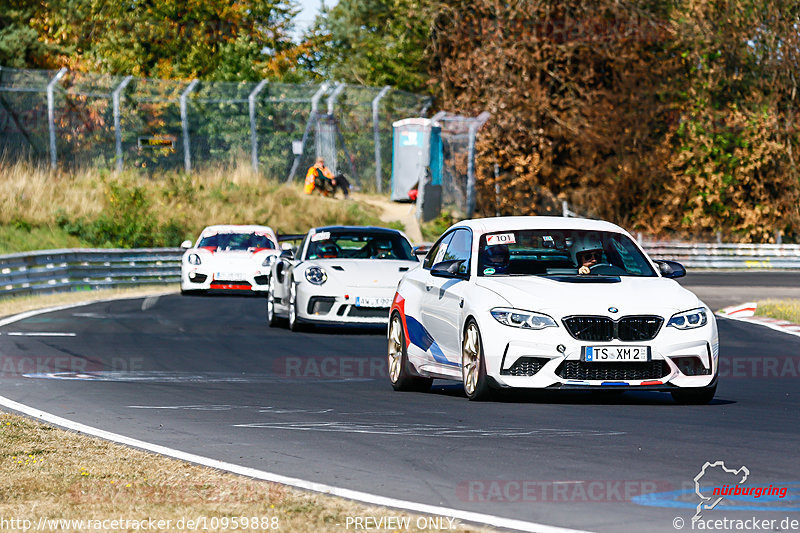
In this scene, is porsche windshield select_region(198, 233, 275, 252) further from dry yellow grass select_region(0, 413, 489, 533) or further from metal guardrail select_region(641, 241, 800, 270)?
metal guardrail select_region(641, 241, 800, 270)

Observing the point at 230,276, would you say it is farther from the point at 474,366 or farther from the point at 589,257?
the point at 474,366

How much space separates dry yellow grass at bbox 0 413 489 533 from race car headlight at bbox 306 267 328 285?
10880mm

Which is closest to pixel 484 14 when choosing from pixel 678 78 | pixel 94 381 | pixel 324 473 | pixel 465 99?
pixel 465 99

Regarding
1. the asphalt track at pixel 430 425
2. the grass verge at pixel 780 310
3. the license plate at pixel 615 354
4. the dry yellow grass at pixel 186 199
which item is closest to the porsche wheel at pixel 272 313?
the asphalt track at pixel 430 425

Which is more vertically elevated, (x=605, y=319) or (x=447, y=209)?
(x=605, y=319)

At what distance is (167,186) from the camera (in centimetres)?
4356

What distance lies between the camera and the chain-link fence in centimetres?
4050

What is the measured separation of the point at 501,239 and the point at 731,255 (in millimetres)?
41329

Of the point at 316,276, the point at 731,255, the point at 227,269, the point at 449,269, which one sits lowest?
the point at 731,255

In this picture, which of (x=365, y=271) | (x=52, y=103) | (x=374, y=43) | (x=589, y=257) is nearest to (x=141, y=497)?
(x=589, y=257)

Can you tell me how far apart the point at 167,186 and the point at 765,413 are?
33863mm

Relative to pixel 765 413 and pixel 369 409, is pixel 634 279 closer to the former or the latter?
pixel 765 413

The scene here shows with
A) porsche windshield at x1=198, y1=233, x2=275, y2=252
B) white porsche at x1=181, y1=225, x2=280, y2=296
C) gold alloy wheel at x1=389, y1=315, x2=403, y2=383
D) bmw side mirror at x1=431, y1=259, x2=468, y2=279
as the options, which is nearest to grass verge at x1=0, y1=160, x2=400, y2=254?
porsche windshield at x1=198, y1=233, x2=275, y2=252

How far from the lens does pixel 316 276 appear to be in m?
20.2
